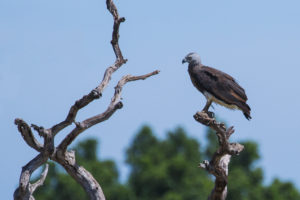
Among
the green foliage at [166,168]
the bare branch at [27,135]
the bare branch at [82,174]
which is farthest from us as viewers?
the green foliage at [166,168]

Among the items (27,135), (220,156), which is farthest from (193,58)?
(27,135)

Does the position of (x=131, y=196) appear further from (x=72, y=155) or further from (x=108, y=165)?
(x=72, y=155)

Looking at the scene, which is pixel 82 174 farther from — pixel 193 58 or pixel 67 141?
pixel 193 58

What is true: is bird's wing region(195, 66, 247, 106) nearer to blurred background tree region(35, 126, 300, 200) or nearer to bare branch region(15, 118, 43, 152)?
bare branch region(15, 118, 43, 152)

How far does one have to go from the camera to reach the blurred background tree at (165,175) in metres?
56.5

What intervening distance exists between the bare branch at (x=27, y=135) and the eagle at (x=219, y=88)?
3556 millimetres

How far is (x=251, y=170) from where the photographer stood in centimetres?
6350

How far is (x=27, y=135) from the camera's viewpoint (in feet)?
43.4

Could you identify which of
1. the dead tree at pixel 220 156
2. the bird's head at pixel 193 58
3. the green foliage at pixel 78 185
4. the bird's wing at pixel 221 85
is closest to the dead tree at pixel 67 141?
the dead tree at pixel 220 156

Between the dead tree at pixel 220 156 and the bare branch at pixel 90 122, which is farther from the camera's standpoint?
the bare branch at pixel 90 122

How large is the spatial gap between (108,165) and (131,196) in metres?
6.20

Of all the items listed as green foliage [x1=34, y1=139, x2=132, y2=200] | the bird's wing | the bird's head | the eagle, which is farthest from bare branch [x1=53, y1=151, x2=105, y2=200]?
green foliage [x1=34, y1=139, x2=132, y2=200]

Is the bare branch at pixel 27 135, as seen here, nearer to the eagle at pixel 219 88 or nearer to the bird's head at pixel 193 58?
the eagle at pixel 219 88

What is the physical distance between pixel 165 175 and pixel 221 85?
1788 inches
